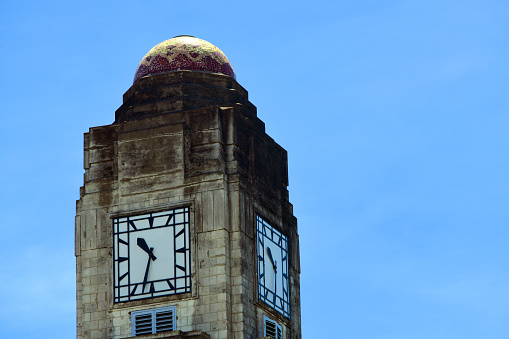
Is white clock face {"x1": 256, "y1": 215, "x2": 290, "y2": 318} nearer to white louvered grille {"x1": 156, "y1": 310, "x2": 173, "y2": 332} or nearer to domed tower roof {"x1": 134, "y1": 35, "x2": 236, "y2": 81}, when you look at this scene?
white louvered grille {"x1": 156, "y1": 310, "x2": 173, "y2": 332}

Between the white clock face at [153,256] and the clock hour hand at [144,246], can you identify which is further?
the clock hour hand at [144,246]

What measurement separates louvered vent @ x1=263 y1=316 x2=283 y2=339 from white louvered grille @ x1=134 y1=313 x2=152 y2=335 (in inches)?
173

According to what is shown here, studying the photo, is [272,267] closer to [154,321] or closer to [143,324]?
[154,321]

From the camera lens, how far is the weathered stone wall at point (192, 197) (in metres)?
49.7

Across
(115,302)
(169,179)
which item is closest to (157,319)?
(115,302)

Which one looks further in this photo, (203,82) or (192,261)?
(203,82)

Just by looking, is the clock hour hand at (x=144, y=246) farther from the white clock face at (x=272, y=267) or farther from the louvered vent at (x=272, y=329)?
the louvered vent at (x=272, y=329)

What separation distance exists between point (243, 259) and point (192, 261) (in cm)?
186

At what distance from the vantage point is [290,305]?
5403 cm

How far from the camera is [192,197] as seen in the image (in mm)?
51000

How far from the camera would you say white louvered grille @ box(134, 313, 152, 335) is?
49812mm

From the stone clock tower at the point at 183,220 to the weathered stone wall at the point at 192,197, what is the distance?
39 mm

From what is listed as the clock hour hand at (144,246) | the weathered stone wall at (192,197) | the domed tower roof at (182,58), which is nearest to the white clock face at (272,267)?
the weathered stone wall at (192,197)

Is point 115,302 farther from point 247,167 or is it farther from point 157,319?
point 247,167
